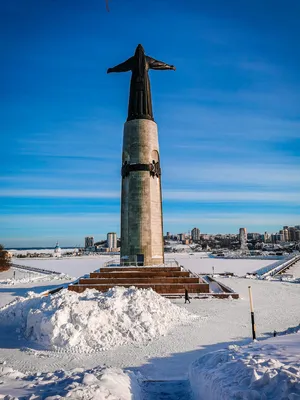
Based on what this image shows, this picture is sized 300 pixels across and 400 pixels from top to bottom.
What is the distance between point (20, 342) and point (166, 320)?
18.8ft

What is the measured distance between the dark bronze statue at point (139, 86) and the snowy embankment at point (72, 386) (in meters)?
21.6

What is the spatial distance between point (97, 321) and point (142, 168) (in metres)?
14.9

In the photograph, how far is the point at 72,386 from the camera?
567cm

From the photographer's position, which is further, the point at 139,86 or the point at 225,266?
the point at 225,266

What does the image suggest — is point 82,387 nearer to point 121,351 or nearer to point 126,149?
point 121,351

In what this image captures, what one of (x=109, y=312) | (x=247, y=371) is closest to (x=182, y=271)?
(x=109, y=312)

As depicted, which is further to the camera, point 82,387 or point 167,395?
point 167,395

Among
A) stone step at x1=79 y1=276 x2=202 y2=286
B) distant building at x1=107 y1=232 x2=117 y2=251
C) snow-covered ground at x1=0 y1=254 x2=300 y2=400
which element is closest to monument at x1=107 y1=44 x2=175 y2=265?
stone step at x1=79 y1=276 x2=202 y2=286

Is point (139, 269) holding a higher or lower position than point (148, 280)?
higher

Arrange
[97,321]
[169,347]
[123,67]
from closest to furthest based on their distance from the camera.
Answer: [169,347] → [97,321] → [123,67]

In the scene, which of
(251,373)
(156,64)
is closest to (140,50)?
(156,64)

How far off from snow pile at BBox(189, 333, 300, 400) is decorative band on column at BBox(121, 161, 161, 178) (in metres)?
18.5

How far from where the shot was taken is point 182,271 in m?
21.8

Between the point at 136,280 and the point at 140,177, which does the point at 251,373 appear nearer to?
the point at 136,280
